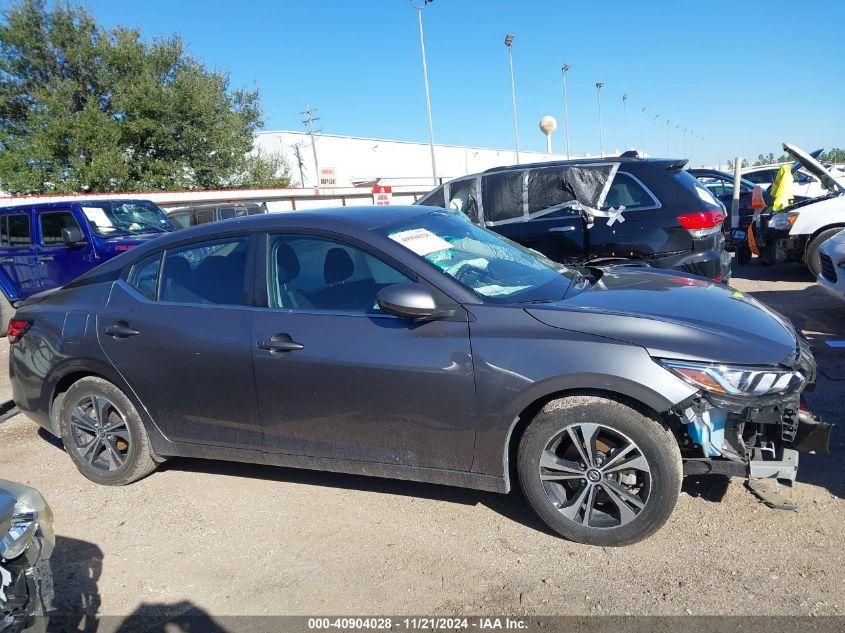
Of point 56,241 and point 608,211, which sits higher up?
point 56,241

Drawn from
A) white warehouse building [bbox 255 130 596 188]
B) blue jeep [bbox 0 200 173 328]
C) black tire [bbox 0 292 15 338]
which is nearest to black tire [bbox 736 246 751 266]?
blue jeep [bbox 0 200 173 328]

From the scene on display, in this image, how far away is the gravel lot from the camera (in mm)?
2805

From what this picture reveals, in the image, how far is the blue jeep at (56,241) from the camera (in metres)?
9.55

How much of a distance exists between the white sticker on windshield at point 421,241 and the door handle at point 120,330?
1.70m

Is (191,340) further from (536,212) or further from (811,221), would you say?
(811,221)

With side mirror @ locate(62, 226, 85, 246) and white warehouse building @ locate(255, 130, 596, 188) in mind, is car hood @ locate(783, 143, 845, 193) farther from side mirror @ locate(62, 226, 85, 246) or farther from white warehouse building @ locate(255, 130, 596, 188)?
white warehouse building @ locate(255, 130, 596, 188)

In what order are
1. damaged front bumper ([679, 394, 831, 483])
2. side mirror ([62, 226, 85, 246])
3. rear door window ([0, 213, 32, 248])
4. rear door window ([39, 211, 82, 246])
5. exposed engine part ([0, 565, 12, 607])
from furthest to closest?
rear door window ([0, 213, 32, 248]) < rear door window ([39, 211, 82, 246]) < side mirror ([62, 226, 85, 246]) < damaged front bumper ([679, 394, 831, 483]) < exposed engine part ([0, 565, 12, 607])

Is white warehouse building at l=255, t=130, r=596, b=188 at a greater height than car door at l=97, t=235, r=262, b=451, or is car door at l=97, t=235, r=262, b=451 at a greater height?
white warehouse building at l=255, t=130, r=596, b=188

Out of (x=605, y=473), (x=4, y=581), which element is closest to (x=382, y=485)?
(x=605, y=473)

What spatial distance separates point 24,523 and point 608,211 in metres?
5.83

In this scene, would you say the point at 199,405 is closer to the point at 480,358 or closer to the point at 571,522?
the point at 480,358

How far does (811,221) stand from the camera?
898 cm

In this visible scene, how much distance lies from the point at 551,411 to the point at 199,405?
202 centimetres

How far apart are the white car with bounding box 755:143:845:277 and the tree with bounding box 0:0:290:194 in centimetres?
3049
